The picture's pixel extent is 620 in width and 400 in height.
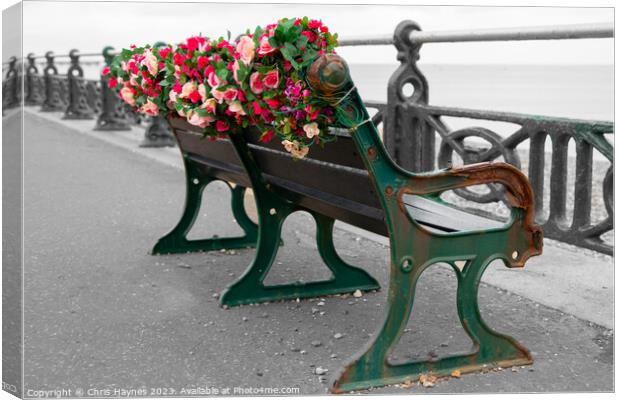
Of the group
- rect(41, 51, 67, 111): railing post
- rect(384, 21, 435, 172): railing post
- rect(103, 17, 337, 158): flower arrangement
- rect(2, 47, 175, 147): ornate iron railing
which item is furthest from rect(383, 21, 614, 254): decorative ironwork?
rect(41, 51, 67, 111): railing post

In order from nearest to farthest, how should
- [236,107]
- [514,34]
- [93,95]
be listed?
[236,107] → [514,34] → [93,95]

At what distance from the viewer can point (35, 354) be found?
4.02 m

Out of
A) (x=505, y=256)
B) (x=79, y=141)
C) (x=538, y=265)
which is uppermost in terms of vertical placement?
(x=505, y=256)

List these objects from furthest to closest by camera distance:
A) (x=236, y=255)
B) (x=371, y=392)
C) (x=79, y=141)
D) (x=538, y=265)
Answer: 1. (x=79, y=141)
2. (x=236, y=255)
3. (x=538, y=265)
4. (x=371, y=392)

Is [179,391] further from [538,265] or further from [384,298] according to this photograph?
[538,265]

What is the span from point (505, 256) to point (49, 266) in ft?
9.86

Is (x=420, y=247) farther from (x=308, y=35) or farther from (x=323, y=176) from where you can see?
(x=308, y=35)

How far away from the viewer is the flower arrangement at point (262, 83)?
10.9 ft

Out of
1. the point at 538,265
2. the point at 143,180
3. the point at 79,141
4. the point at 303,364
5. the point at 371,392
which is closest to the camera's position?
the point at 371,392

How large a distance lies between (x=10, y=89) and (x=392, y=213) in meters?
1.50

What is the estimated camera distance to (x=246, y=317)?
4484 mm

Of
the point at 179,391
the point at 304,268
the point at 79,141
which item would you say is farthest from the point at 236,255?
the point at 79,141

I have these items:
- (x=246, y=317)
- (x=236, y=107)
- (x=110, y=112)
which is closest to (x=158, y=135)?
(x=110, y=112)

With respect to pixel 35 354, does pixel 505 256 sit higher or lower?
higher
